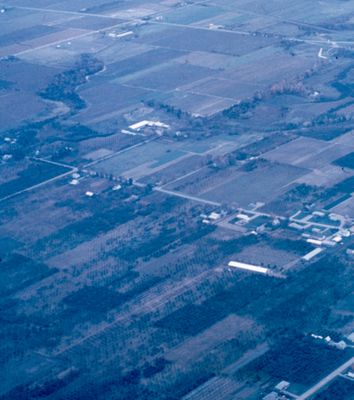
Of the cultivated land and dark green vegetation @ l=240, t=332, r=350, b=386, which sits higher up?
the cultivated land

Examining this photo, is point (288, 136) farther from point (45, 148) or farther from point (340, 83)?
point (45, 148)

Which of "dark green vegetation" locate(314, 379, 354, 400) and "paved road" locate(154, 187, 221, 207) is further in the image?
"paved road" locate(154, 187, 221, 207)

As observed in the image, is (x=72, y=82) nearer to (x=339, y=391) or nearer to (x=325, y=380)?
(x=325, y=380)

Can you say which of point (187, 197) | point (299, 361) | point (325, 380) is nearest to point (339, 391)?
point (325, 380)

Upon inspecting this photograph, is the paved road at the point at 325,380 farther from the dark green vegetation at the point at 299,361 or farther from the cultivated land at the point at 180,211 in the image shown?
the dark green vegetation at the point at 299,361

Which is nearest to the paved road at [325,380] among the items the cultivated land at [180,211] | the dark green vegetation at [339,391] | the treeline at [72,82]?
the cultivated land at [180,211]

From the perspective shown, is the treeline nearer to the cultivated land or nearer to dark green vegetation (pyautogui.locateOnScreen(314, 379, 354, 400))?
the cultivated land

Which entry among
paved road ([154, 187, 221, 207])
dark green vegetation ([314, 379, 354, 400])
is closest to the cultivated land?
dark green vegetation ([314, 379, 354, 400])
